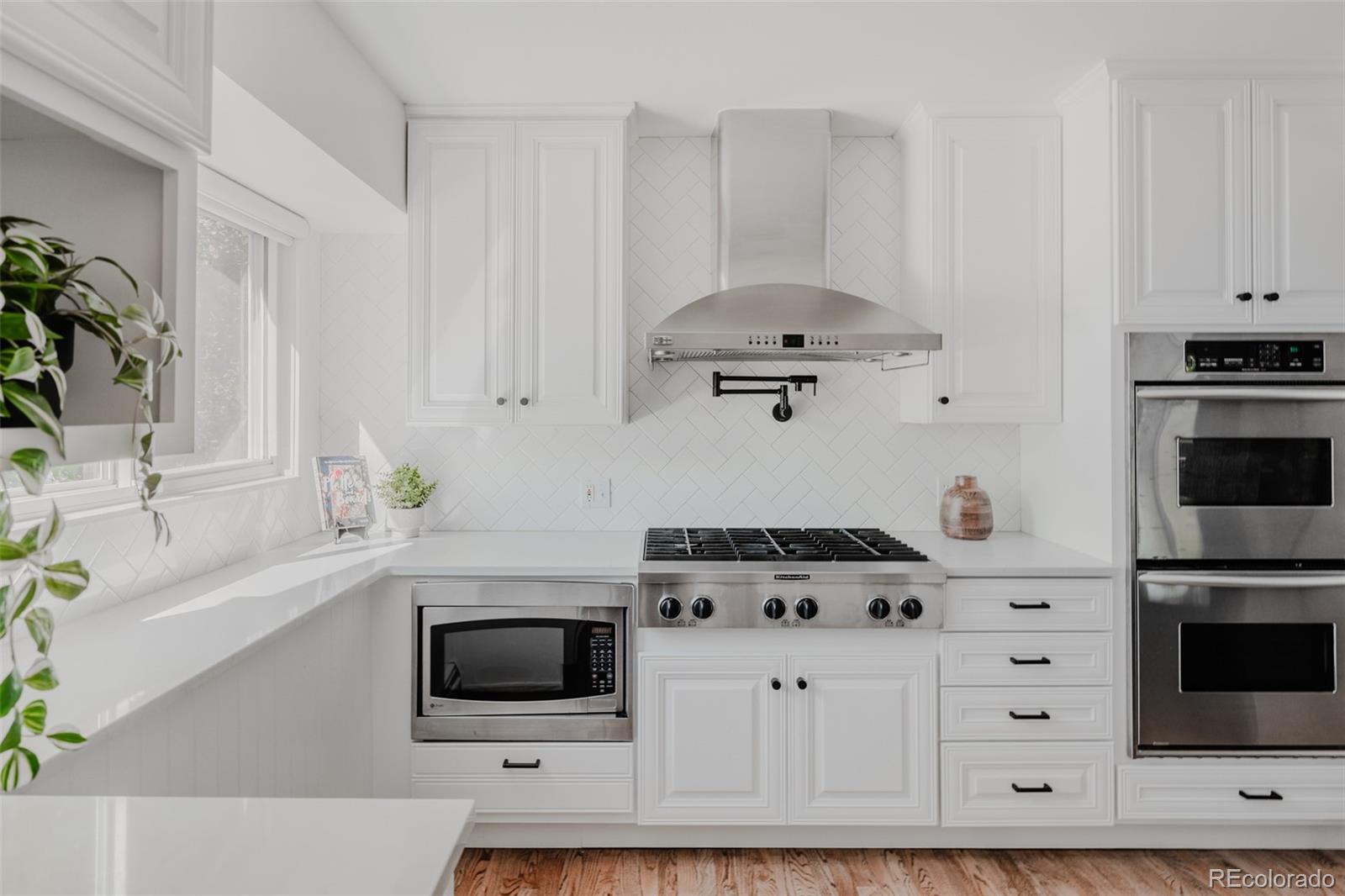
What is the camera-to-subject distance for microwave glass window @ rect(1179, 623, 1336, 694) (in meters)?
2.33

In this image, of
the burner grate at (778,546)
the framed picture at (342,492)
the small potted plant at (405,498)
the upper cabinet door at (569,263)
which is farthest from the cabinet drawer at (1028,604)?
the framed picture at (342,492)

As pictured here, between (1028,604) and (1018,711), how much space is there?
0.32 metres

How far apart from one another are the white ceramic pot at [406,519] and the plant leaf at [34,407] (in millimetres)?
2250

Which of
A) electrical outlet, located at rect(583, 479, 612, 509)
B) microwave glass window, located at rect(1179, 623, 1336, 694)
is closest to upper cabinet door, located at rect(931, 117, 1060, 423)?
microwave glass window, located at rect(1179, 623, 1336, 694)

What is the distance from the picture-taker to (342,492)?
2719 millimetres

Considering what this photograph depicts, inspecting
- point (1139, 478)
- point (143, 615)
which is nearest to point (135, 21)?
point (143, 615)

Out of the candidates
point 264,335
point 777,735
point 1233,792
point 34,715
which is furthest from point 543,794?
point 1233,792

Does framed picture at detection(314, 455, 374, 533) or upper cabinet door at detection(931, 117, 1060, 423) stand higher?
upper cabinet door at detection(931, 117, 1060, 423)

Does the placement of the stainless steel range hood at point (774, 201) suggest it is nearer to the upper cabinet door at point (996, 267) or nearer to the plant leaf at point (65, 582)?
the upper cabinet door at point (996, 267)

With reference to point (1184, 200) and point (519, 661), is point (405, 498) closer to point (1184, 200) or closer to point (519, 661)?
point (519, 661)

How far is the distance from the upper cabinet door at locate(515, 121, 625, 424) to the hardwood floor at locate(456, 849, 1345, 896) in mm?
1398

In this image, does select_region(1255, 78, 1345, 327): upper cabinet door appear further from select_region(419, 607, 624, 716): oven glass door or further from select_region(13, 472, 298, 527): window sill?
select_region(13, 472, 298, 527): window sill

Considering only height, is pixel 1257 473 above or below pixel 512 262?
below

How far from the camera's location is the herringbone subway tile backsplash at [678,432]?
2990 millimetres
